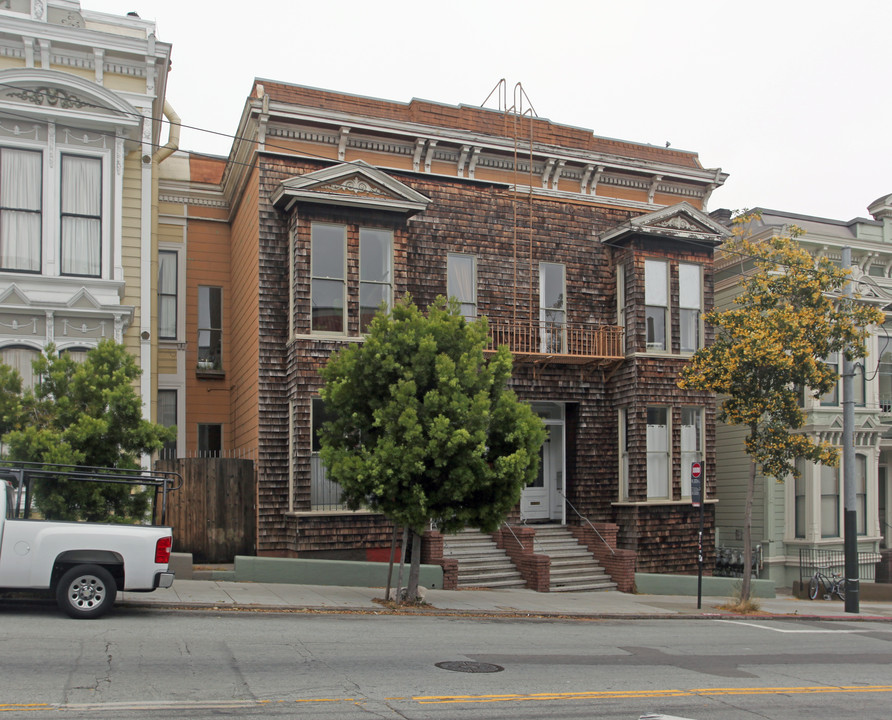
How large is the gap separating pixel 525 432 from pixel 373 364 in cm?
285

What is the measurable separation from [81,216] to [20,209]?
112 centimetres

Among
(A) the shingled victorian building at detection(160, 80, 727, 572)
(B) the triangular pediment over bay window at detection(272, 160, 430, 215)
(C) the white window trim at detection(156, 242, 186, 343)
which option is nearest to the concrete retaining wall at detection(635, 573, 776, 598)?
(A) the shingled victorian building at detection(160, 80, 727, 572)

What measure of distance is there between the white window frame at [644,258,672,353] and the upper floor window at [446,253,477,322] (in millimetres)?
4456

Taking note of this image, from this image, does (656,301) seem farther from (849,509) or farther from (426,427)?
(426,427)

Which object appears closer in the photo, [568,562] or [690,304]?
[568,562]

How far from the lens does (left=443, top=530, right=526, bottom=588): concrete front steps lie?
19938mm

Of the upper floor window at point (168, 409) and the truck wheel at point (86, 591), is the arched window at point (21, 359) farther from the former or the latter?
the truck wheel at point (86, 591)

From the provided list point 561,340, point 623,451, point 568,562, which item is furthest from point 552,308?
point 568,562

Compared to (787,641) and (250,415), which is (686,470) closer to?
(787,641)

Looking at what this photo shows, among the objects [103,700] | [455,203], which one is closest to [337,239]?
[455,203]

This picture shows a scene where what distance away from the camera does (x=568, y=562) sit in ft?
69.7

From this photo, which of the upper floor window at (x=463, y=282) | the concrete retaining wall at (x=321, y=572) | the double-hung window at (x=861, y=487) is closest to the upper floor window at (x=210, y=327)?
the upper floor window at (x=463, y=282)

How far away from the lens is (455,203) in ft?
72.3

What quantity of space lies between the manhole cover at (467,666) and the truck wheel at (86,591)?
4817mm
